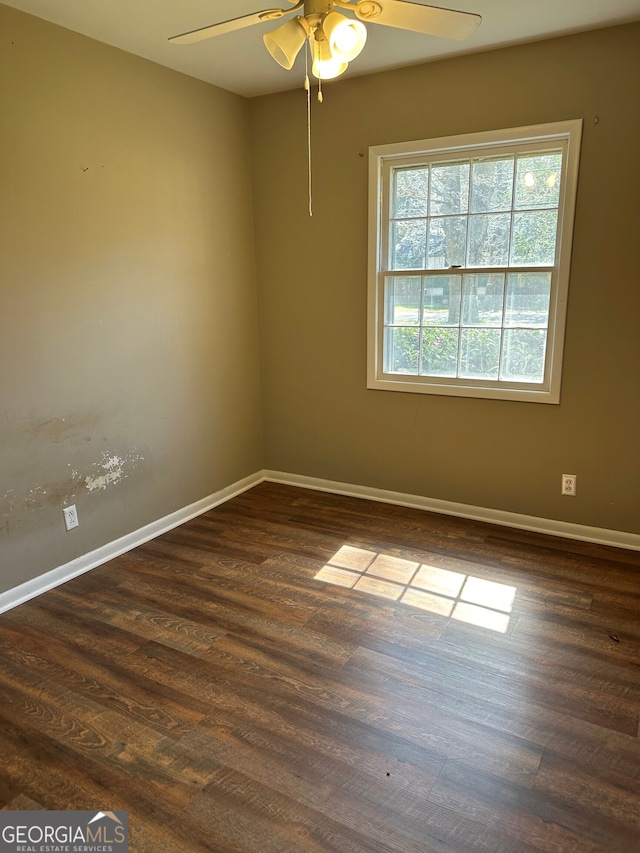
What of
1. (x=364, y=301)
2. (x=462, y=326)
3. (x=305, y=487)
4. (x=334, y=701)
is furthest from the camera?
(x=305, y=487)

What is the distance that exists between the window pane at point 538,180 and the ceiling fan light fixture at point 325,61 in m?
1.54

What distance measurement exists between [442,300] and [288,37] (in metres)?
1.82

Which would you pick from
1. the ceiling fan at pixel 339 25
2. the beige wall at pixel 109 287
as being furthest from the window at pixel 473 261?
the ceiling fan at pixel 339 25

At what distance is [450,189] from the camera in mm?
3145

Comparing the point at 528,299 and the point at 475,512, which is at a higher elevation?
the point at 528,299

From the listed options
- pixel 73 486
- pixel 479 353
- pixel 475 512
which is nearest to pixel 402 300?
pixel 479 353

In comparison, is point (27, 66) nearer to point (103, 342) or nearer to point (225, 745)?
point (103, 342)

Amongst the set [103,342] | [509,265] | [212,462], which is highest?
[509,265]

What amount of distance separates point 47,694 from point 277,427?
93.7 inches

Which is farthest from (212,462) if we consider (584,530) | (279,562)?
(584,530)

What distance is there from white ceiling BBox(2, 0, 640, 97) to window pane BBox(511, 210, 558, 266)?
0.84m

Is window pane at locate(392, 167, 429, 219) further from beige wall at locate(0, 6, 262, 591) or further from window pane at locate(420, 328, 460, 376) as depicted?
beige wall at locate(0, 6, 262, 591)

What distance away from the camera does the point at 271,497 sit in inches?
152
